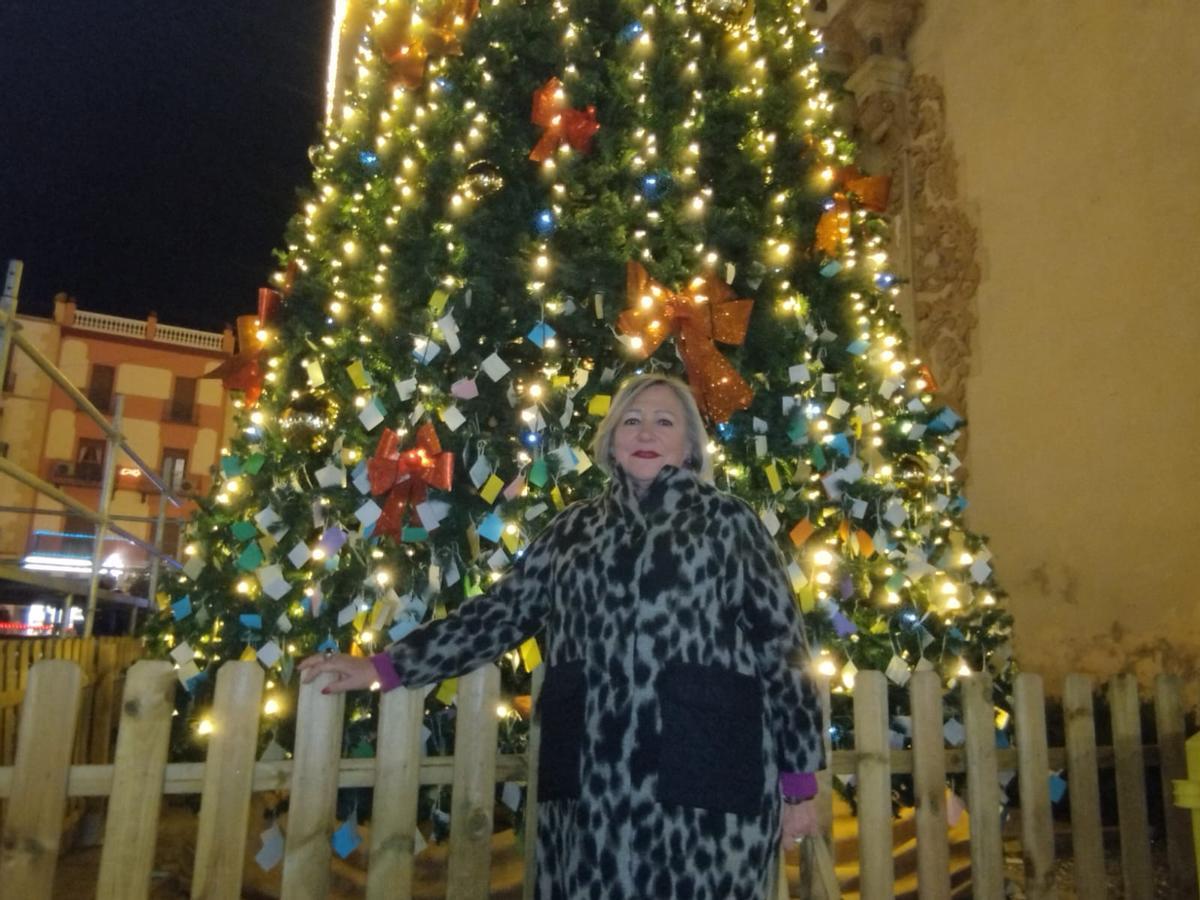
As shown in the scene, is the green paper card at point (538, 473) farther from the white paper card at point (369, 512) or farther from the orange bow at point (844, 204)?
the orange bow at point (844, 204)

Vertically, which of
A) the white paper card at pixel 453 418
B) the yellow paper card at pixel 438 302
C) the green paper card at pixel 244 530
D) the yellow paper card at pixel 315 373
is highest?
the yellow paper card at pixel 438 302

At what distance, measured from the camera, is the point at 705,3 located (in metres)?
3.68

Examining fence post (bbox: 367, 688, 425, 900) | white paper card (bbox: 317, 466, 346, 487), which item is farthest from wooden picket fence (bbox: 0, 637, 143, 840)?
fence post (bbox: 367, 688, 425, 900)

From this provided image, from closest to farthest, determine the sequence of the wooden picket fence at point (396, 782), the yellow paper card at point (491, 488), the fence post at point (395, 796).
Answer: the wooden picket fence at point (396, 782) → the fence post at point (395, 796) → the yellow paper card at point (491, 488)

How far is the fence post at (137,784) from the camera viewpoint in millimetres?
1785

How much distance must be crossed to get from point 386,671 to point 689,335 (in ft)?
4.99

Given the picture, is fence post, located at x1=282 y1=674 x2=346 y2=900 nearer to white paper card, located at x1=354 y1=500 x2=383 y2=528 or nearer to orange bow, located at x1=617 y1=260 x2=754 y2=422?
white paper card, located at x1=354 y1=500 x2=383 y2=528

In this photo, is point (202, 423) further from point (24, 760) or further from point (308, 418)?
point (24, 760)

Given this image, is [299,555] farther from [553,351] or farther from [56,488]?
[56,488]

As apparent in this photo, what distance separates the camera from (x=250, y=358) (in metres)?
3.79

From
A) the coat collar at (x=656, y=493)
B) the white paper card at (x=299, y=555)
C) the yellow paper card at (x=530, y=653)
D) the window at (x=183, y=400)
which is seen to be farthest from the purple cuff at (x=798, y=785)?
the window at (x=183, y=400)

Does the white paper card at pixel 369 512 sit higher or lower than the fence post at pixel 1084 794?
higher

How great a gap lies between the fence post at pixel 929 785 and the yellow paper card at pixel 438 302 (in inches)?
75.7

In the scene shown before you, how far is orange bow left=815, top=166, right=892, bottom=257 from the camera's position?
3.61m
